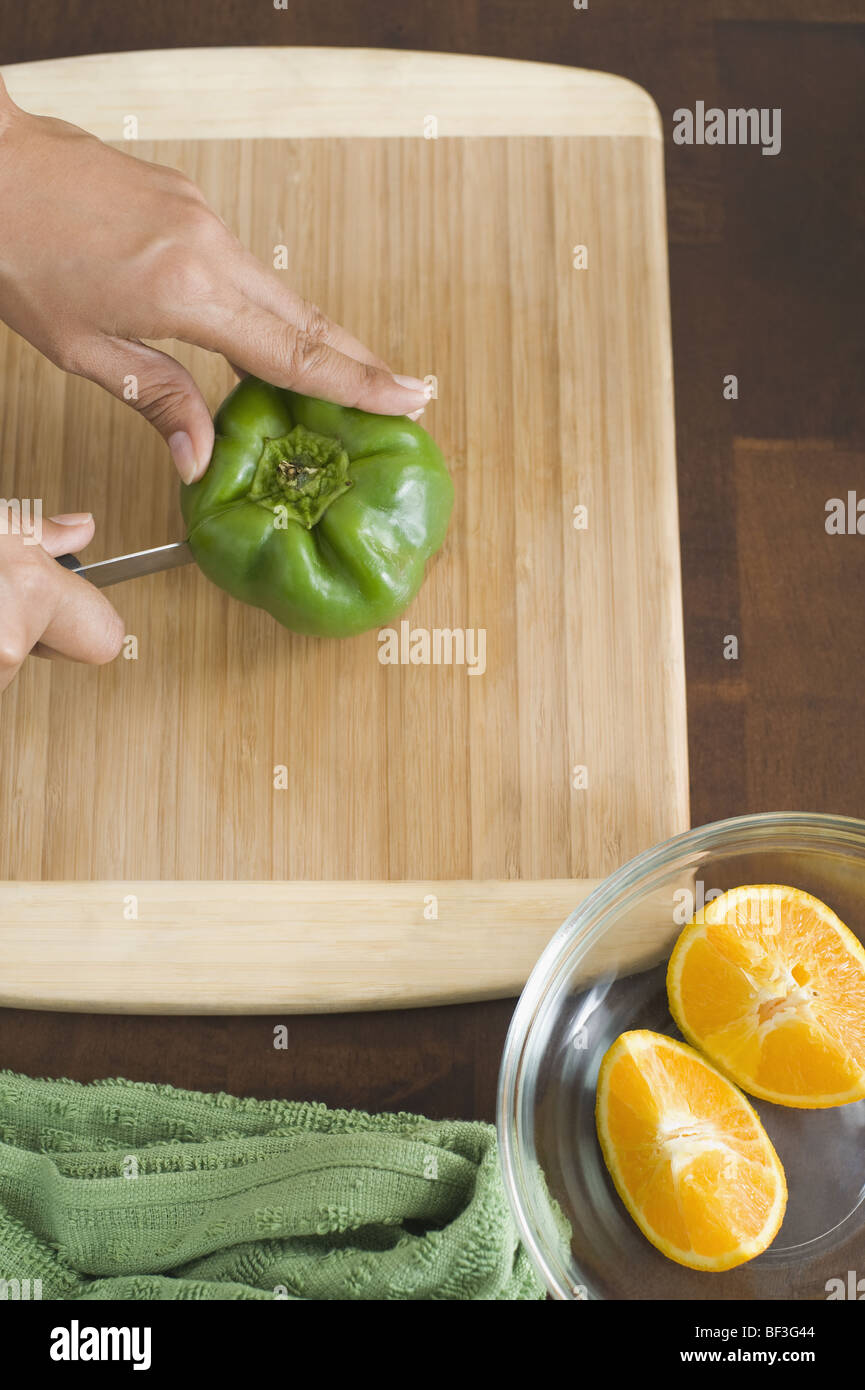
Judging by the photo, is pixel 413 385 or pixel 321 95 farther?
pixel 321 95

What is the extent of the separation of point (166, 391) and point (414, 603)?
0.30m

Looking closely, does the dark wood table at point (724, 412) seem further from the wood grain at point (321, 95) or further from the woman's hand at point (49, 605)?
the woman's hand at point (49, 605)

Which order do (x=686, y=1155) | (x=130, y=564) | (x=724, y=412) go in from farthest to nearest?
1. (x=724, y=412)
2. (x=130, y=564)
3. (x=686, y=1155)

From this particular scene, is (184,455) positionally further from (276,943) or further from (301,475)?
(276,943)

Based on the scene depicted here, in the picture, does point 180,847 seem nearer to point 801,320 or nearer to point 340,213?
point 340,213

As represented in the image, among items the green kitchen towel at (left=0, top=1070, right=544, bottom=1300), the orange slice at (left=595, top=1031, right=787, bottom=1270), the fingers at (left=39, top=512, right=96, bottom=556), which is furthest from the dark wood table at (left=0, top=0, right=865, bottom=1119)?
the fingers at (left=39, top=512, right=96, bottom=556)

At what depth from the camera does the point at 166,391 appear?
0.99 meters

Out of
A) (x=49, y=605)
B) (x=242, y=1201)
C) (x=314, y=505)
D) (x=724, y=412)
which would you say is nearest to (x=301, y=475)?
(x=314, y=505)

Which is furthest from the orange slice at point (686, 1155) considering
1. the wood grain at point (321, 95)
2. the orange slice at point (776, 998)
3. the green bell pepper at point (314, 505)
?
the wood grain at point (321, 95)

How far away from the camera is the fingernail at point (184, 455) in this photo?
3.18ft

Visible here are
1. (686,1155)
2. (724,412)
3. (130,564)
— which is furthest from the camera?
(724,412)

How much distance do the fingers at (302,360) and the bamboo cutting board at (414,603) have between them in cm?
13

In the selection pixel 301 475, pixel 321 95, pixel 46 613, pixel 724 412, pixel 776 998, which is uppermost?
pixel 321 95

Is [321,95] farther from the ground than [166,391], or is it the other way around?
[321,95]
